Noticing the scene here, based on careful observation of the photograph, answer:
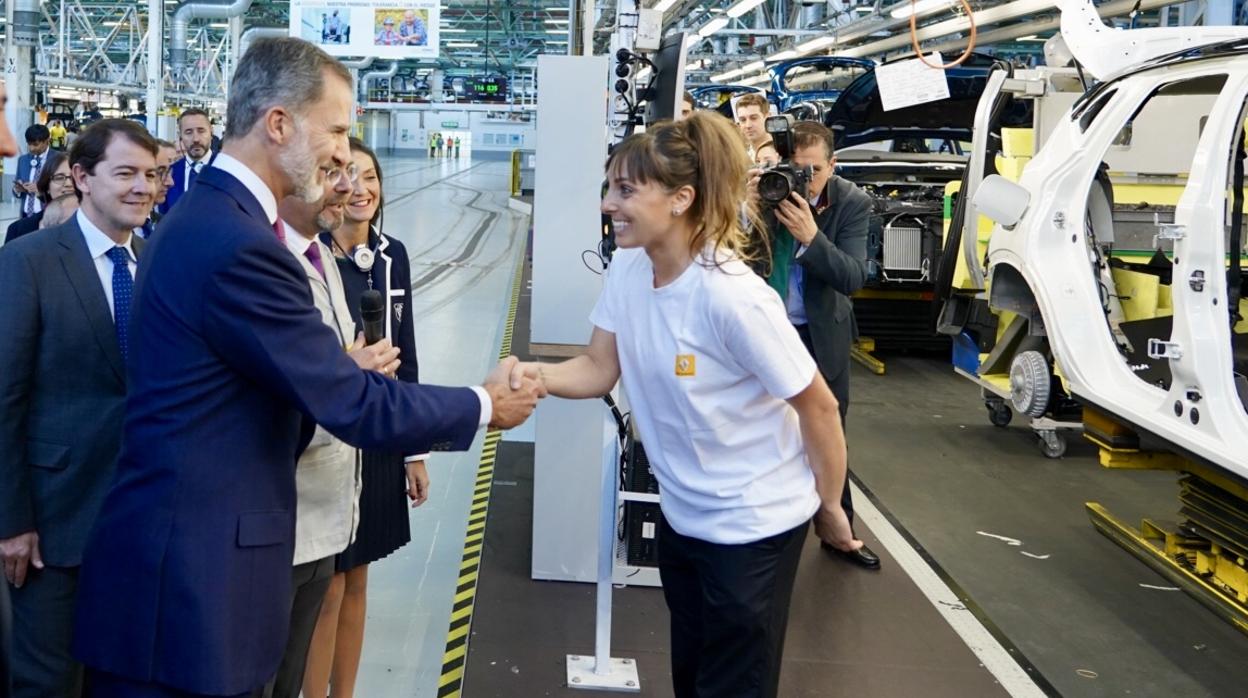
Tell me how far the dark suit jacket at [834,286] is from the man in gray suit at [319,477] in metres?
2.15

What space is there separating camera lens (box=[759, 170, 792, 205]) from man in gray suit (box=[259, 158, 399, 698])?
153 cm

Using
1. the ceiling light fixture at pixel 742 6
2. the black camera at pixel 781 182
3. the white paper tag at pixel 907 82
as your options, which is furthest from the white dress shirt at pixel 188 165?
the ceiling light fixture at pixel 742 6

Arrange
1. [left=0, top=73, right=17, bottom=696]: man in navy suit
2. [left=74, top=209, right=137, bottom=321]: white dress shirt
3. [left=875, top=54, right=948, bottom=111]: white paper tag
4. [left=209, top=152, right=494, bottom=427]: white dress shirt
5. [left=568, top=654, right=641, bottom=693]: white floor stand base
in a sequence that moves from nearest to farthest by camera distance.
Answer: [left=0, top=73, right=17, bottom=696]: man in navy suit < [left=209, top=152, right=494, bottom=427]: white dress shirt < [left=74, top=209, right=137, bottom=321]: white dress shirt < [left=568, top=654, right=641, bottom=693]: white floor stand base < [left=875, top=54, right=948, bottom=111]: white paper tag

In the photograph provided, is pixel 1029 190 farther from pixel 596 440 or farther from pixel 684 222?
pixel 684 222

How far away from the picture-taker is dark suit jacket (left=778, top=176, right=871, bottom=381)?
14.0 feet

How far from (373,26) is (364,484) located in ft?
48.6

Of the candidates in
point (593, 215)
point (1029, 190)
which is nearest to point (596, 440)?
point (593, 215)

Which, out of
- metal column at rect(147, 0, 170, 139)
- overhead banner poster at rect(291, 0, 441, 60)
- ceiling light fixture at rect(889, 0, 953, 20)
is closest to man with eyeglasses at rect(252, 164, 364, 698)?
ceiling light fixture at rect(889, 0, 953, 20)

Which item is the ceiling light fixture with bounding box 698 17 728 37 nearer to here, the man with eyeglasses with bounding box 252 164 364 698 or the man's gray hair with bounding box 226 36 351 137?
the man with eyeglasses with bounding box 252 164 364 698

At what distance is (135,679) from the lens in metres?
1.74

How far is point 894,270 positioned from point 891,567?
4.37 m

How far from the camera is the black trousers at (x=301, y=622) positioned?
2.36 meters

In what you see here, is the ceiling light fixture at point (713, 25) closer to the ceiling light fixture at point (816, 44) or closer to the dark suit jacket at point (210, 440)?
the ceiling light fixture at point (816, 44)

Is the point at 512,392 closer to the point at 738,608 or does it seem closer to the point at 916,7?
the point at 738,608
